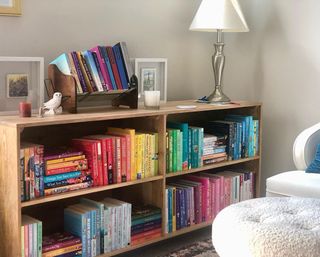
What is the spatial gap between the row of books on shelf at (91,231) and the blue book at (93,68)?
1.78 feet

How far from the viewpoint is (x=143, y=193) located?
107 inches

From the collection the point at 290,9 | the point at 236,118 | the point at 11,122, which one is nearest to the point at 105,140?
the point at 11,122

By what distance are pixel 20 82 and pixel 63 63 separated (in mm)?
213

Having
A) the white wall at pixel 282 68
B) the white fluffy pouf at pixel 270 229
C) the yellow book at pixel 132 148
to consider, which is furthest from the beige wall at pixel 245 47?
the white fluffy pouf at pixel 270 229

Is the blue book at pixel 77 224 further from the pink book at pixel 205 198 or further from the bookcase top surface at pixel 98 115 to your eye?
the pink book at pixel 205 198

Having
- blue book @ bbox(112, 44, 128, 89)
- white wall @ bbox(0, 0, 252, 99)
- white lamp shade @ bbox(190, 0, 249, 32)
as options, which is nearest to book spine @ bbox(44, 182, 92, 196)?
blue book @ bbox(112, 44, 128, 89)

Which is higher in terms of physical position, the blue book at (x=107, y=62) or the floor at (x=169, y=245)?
the blue book at (x=107, y=62)

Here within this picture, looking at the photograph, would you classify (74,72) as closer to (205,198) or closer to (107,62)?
(107,62)

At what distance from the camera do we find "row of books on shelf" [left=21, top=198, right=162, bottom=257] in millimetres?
2129

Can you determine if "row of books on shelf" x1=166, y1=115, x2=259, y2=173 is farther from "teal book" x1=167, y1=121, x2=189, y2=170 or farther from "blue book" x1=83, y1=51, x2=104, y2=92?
"blue book" x1=83, y1=51, x2=104, y2=92

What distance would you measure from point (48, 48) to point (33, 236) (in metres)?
0.93

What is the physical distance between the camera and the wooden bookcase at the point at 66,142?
2.06 meters

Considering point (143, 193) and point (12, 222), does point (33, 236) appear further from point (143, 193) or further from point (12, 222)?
point (143, 193)

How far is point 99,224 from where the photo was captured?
235cm
